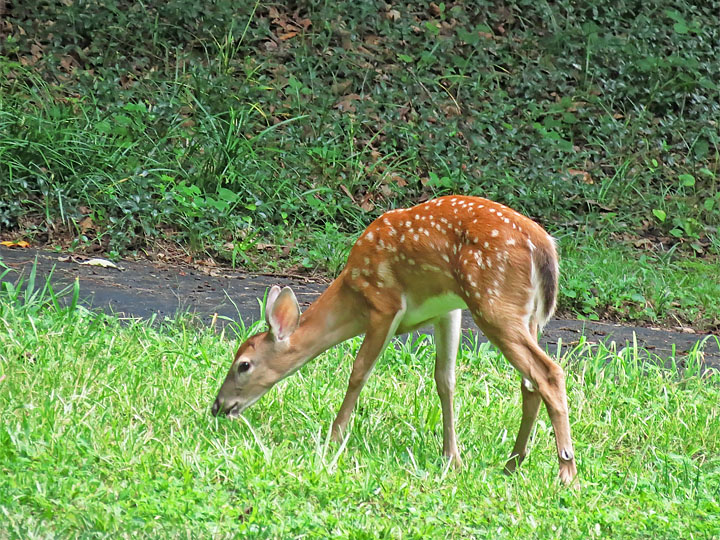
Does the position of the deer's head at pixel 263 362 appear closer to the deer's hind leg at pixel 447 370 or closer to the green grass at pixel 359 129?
the deer's hind leg at pixel 447 370

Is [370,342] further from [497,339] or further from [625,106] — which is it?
[625,106]

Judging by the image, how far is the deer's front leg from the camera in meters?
4.98

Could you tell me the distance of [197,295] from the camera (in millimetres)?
7801

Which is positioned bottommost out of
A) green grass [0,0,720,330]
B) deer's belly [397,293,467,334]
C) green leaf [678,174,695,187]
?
green leaf [678,174,695,187]

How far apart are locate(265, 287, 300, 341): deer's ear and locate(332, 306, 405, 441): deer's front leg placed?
423 millimetres

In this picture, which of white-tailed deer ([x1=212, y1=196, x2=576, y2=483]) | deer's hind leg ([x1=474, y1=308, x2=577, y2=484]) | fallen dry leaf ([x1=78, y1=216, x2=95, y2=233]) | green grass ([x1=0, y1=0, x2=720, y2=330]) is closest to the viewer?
deer's hind leg ([x1=474, y1=308, x2=577, y2=484])

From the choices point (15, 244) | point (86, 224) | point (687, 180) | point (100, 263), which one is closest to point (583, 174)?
point (687, 180)

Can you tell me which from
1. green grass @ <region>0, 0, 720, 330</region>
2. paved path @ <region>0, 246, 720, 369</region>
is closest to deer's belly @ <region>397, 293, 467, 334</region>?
paved path @ <region>0, 246, 720, 369</region>

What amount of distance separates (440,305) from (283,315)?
2.68 ft

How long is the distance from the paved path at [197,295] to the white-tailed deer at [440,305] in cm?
193

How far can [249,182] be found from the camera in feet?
32.6

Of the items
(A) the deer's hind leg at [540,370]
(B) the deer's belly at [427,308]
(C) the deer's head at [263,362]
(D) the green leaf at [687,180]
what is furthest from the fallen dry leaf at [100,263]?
→ (D) the green leaf at [687,180]

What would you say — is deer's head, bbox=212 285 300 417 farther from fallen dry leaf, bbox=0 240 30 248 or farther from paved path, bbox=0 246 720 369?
fallen dry leaf, bbox=0 240 30 248

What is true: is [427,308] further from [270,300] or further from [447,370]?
[270,300]
